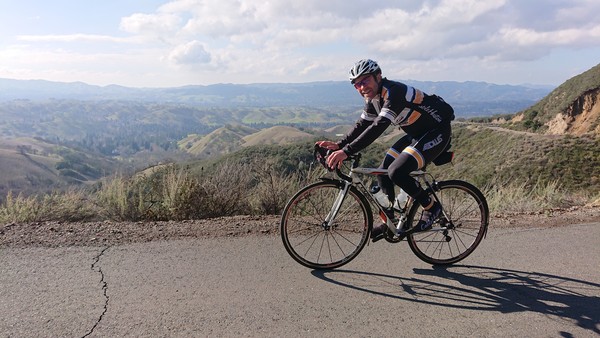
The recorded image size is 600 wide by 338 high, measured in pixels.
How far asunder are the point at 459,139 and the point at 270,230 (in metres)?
54.7

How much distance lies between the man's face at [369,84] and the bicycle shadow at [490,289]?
1.84m

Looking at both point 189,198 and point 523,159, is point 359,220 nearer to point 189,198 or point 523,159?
point 189,198

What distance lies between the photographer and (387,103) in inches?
149

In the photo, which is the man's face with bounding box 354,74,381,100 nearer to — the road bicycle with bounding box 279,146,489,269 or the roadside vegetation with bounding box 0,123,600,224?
the road bicycle with bounding box 279,146,489,269

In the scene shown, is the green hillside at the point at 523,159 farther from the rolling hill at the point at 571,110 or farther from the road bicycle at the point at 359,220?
the road bicycle at the point at 359,220

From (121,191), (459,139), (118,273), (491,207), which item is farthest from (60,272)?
(459,139)

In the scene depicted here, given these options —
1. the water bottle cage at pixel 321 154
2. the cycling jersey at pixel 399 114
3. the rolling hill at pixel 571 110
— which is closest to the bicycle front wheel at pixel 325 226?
the water bottle cage at pixel 321 154

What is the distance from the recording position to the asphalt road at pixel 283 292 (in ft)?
9.86

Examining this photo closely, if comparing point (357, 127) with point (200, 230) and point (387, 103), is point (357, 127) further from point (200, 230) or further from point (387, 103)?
point (200, 230)

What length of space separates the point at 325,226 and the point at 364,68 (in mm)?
1725

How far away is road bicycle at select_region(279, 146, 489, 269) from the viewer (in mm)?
4086

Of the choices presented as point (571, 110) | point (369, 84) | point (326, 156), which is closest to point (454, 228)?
point (326, 156)

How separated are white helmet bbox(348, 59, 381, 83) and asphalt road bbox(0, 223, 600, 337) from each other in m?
1.98

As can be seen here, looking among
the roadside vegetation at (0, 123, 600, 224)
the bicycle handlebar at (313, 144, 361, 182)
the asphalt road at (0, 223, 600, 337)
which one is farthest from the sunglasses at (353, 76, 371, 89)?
the roadside vegetation at (0, 123, 600, 224)
